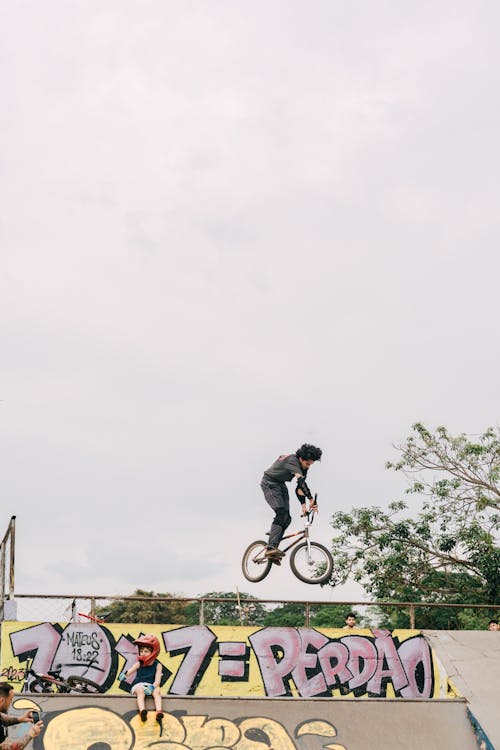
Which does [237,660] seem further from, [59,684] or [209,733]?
[209,733]

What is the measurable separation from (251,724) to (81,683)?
15.8ft

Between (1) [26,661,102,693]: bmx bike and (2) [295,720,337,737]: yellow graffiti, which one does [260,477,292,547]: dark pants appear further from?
(2) [295,720,337,737]: yellow graffiti

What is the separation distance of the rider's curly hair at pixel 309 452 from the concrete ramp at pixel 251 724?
4.46 metres

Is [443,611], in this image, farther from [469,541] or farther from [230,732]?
[230,732]

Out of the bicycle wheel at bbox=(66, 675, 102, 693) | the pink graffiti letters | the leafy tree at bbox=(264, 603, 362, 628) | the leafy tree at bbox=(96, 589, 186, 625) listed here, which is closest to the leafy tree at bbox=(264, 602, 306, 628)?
the leafy tree at bbox=(264, 603, 362, 628)

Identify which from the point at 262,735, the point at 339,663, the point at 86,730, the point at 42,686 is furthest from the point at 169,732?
the point at 339,663

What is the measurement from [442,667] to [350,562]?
867 centimetres

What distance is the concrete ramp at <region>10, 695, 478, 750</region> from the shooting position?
10.9m

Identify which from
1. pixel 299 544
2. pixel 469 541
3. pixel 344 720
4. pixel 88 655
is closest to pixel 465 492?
pixel 469 541

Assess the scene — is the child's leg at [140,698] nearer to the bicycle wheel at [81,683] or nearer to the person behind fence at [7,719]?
the person behind fence at [7,719]

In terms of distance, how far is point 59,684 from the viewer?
45.6 feet

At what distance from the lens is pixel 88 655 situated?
17.2m

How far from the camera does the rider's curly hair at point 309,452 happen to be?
49.4 feet

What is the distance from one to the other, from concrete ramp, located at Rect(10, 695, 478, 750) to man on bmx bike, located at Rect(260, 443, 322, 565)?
4180 millimetres
